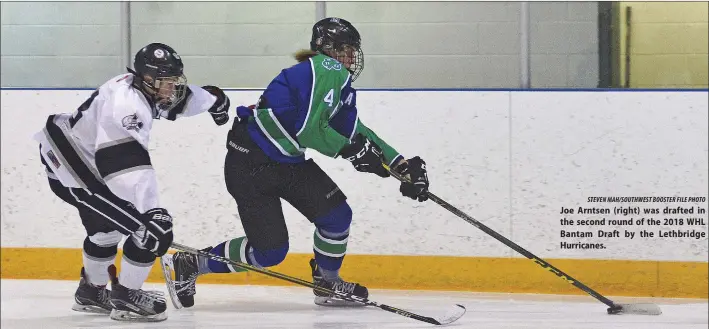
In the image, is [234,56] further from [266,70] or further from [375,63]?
[375,63]

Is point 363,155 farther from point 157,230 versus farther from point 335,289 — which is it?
point 157,230

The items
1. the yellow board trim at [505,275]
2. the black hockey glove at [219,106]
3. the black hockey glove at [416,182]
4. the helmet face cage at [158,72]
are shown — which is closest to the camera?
the helmet face cage at [158,72]

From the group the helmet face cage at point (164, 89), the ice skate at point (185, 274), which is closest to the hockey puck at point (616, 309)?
the ice skate at point (185, 274)

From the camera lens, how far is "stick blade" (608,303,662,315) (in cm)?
461

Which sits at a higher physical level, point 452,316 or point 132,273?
point 132,273

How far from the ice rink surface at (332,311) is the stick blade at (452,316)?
0.09 ft

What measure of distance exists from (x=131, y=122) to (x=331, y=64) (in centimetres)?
77

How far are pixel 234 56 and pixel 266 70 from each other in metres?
0.17

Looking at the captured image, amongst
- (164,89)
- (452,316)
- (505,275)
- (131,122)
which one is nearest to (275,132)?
(164,89)

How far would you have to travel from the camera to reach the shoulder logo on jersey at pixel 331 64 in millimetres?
4312

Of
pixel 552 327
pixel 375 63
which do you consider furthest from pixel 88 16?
pixel 552 327

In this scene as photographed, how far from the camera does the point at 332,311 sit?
4.69m

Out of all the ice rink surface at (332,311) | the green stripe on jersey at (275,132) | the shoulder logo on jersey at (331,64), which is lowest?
the ice rink surface at (332,311)

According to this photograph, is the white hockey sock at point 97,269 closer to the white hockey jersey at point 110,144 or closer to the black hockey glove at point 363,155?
the white hockey jersey at point 110,144
